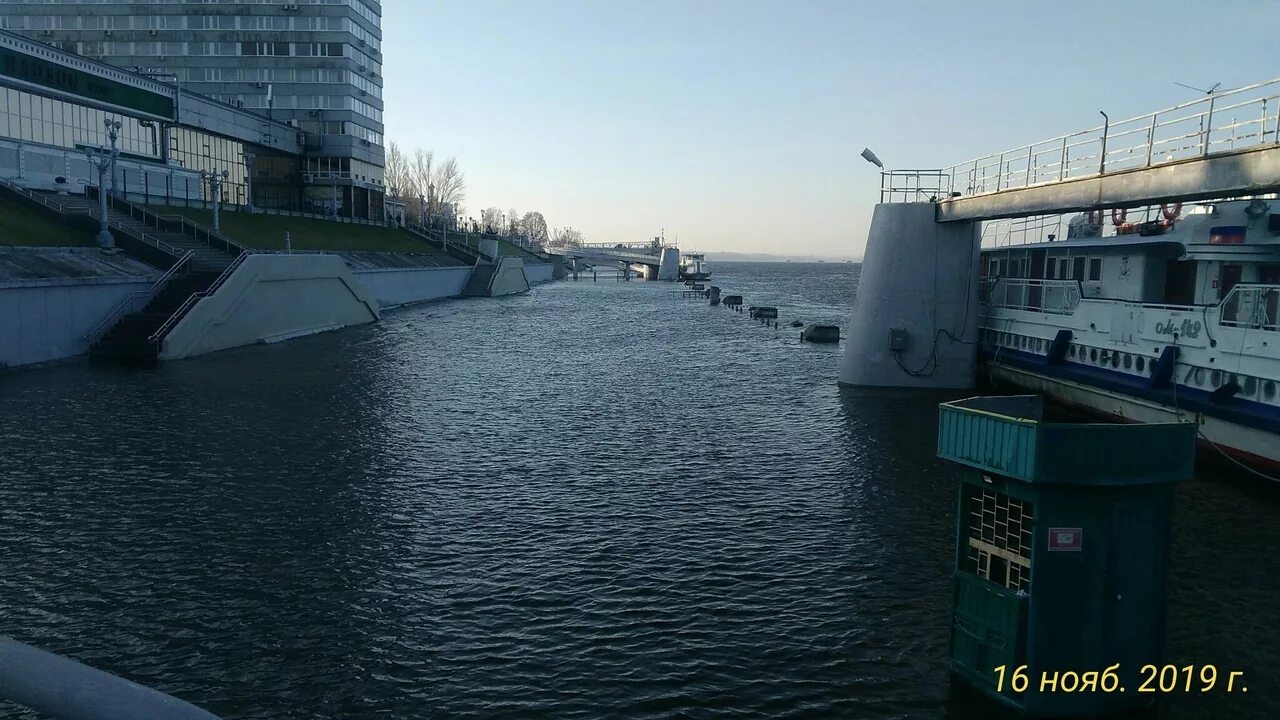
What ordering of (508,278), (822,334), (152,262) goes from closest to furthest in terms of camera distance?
(152,262) → (822,334) → (508,278)

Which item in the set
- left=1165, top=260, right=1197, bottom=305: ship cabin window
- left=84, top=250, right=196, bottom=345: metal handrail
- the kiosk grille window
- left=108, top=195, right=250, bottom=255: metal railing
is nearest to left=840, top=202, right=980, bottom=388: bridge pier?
left=1165, top=260, right=1197, bottom=305: ship cabin window

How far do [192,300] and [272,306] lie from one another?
23.8ft

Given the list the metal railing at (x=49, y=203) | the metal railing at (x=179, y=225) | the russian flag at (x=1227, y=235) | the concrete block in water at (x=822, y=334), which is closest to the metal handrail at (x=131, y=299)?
the metal railing at (x=179, y=225)

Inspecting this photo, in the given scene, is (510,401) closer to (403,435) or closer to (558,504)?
(403,435)

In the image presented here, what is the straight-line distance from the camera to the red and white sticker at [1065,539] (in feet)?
32.9

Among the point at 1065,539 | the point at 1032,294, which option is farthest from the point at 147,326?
the point at 1065,539

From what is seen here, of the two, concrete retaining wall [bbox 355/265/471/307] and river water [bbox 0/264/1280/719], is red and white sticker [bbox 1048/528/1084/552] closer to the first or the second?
river water [bbox 0/264/1280/719]

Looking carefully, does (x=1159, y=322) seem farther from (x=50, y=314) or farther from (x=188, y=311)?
(x=50, y=314)

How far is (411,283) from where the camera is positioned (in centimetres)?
8438

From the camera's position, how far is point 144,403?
29.6 m

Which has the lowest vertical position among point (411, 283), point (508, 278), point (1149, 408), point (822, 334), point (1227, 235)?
point (822, 334)

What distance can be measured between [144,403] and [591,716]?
24898 millimetres

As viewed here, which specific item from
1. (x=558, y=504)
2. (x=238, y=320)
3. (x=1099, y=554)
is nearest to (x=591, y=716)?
Answer: (x=1099, y=554)

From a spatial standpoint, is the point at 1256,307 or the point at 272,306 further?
the point at 272,306
